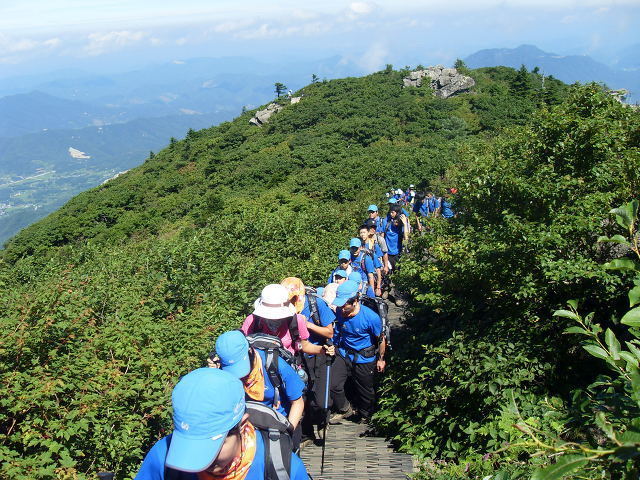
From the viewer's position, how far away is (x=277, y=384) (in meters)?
3.75

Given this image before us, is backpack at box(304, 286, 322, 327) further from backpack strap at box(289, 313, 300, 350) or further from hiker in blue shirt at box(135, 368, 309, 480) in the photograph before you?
hiker in blue shirt at box(135, 368, 309, 480)

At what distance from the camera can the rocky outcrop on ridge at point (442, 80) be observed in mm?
48656

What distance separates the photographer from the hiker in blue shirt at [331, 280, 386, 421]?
218 inches

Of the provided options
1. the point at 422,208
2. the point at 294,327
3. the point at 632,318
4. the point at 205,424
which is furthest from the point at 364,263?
the point at 632,318

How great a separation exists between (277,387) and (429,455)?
2.25 metres

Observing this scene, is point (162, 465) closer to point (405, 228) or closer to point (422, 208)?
point (405, 228)

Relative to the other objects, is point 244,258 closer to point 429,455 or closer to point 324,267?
point 324,267

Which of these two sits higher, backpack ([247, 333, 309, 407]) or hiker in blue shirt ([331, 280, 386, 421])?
backpack ([247, 333, 309, 407])

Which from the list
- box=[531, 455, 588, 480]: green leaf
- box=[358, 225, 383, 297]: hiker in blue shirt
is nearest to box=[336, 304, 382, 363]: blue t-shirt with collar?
box=[358, 225, 383, 297]: hiker in blue shirt

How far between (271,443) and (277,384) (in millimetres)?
1219

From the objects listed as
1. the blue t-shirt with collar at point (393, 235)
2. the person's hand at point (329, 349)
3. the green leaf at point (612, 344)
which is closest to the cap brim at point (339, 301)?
the person's hand at point (329, 349)

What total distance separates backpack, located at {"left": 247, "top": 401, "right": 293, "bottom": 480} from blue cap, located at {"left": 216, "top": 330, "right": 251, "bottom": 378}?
1.93 ft

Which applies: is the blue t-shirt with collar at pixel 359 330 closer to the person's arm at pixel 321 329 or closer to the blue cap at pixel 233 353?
the person's arm at pixel 321 329

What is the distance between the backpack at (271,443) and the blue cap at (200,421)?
0.25 m
